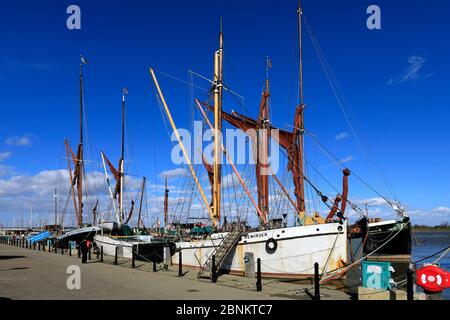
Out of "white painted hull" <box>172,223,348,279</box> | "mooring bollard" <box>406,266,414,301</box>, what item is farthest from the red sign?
"white painted hull" <box>172,223,348,279</box>

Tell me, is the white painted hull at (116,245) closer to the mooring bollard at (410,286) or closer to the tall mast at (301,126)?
the tall mast at (301,126)

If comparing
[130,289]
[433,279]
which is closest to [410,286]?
[433,279]

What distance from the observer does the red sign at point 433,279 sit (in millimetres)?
12133

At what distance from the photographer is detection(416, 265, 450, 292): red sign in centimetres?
1213

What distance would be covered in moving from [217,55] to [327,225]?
1524cm

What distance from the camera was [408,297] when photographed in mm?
11828

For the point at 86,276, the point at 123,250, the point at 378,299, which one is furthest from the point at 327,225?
the point at 123,250

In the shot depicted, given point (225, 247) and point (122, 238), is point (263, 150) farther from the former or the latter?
point (122, 238)

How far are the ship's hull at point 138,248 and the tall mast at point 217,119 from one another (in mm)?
5123

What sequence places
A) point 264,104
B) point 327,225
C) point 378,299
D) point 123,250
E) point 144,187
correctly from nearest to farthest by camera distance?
point 378,299
point 327,225
point 264,104
point 123,250
point 144,187

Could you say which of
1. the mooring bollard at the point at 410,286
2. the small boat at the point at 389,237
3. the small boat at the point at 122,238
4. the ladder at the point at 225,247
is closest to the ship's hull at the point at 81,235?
the small boat at the point at 122,238

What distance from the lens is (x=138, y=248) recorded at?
31312 mm

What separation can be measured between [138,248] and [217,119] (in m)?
11.2
